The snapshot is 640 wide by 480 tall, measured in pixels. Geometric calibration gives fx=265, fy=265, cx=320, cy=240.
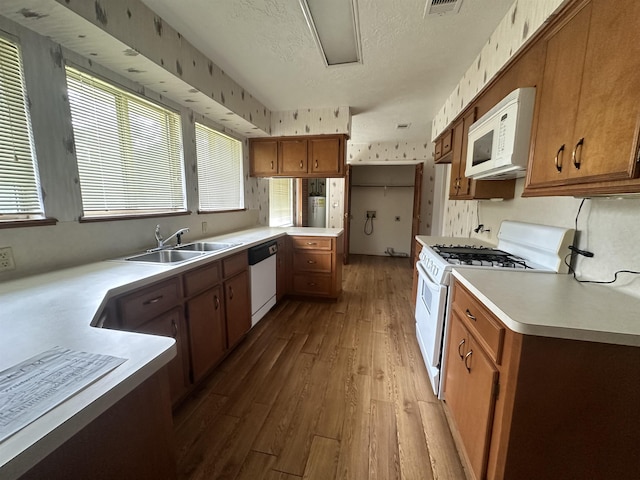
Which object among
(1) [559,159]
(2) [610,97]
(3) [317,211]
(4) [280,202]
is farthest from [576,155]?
(3) [317,211]

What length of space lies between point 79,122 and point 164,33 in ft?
2.61

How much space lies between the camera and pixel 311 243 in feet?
10.5

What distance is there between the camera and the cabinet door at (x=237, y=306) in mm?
2086

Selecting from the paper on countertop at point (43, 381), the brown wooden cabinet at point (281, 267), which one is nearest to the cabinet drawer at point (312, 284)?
the brown wooden cabinet at point (281, 267)

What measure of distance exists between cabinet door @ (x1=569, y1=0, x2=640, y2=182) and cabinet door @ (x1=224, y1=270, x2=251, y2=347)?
2.14 m

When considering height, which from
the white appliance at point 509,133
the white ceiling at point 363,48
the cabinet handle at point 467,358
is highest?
the white ceiling at point 363,48

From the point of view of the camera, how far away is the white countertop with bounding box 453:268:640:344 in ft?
2.75

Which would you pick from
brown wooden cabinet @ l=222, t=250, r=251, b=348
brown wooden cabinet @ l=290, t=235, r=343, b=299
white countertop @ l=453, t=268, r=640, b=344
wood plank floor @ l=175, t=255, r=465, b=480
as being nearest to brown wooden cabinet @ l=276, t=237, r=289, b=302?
brown wooden cabinet @ l=290, t=235, r=343, b=299

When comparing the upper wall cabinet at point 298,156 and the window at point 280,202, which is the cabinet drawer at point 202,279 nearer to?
the upper wall cabinet at point 298,156

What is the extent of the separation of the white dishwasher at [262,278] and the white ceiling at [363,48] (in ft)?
5.33

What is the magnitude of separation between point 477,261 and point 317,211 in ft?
13.1

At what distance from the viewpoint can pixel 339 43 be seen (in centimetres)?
201

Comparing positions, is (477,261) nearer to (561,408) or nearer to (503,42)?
(561,408)

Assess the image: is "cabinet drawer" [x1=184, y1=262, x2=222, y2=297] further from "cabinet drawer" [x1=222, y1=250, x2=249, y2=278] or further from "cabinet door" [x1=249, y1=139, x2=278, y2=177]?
"cabinet door" [x1=249, y1=139, x2=278, y2=177]
